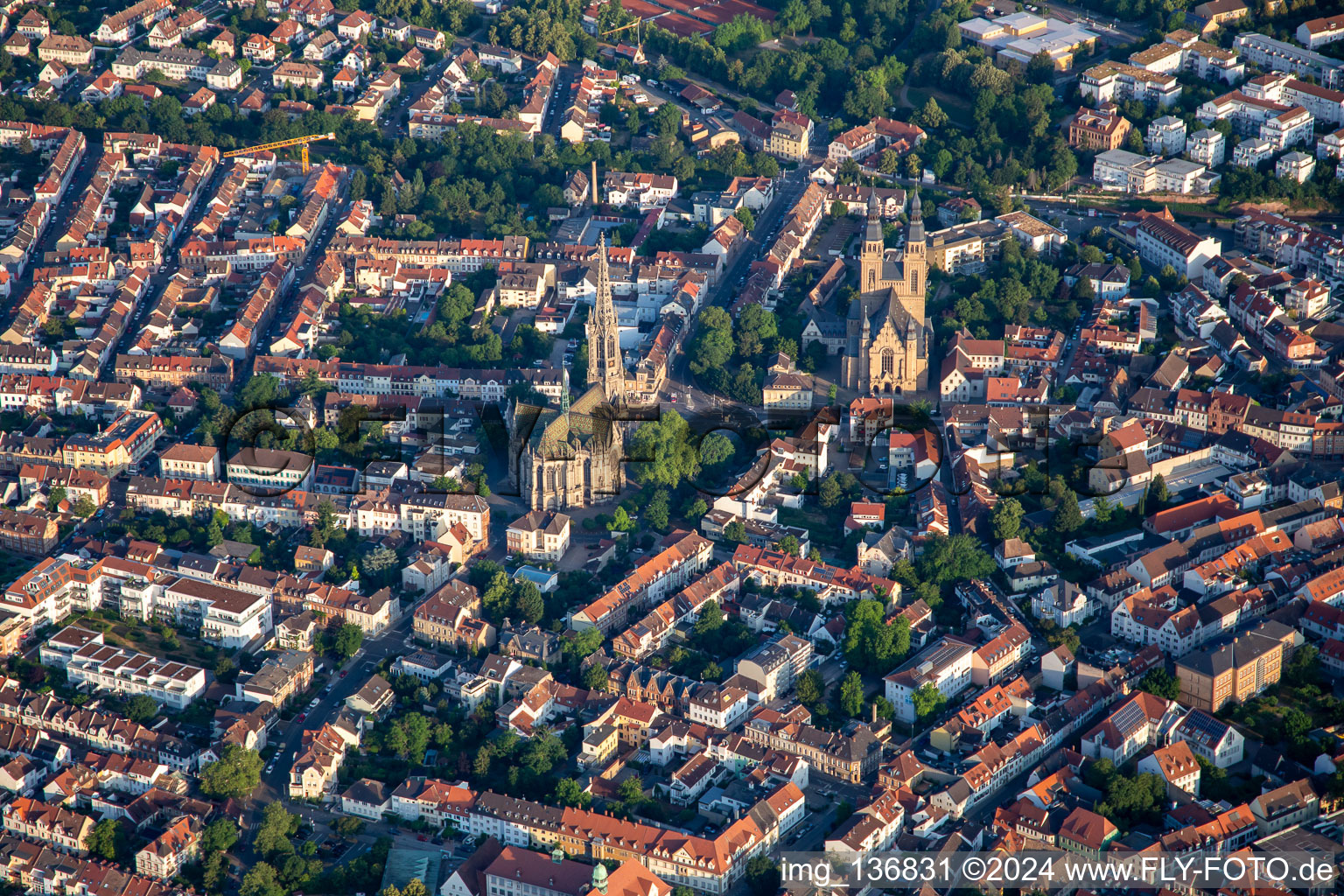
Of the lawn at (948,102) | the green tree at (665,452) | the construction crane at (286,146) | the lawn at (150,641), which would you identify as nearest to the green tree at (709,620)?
the green tree at (665,452)

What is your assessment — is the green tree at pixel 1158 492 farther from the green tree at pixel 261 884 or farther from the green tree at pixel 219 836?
the green tree at pixel 219 836

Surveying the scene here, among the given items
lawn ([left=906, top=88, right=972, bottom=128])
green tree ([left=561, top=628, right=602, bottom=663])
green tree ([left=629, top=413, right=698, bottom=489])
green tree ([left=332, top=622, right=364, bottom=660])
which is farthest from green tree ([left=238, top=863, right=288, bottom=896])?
lawn ([left=906, top=88, right=972, bottom=128])

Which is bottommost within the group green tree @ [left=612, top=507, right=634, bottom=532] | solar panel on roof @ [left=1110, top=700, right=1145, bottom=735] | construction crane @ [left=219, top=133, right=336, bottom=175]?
construction crane @ [left=219, top=133, right=336, bottom=175]

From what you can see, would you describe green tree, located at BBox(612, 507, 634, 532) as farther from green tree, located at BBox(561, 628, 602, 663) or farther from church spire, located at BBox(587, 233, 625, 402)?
green tree, located at BBox(561, 628, 602, 663)

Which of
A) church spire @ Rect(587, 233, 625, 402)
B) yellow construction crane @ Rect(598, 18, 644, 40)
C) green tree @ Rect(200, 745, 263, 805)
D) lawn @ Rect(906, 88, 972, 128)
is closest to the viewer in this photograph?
green tree @ Rect(200, 745, 263, 805)

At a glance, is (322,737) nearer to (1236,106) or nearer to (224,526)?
(224,526)

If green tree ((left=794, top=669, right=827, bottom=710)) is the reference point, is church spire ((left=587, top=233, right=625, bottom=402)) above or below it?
above
